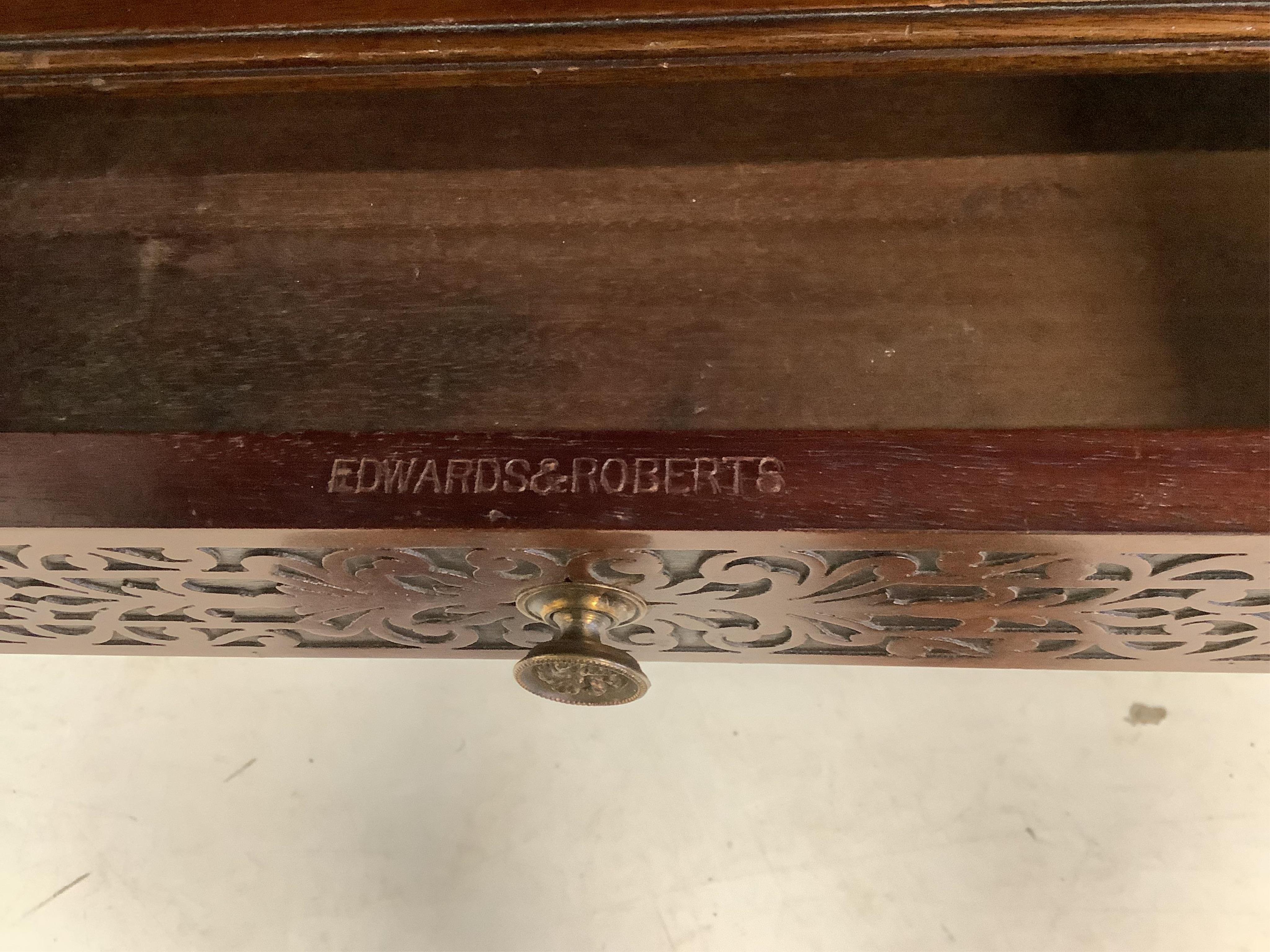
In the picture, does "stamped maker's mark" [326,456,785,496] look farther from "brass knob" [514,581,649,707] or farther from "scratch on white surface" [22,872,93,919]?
"scratch on white surface" [22,872,93,919]

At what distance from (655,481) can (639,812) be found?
1.53ft

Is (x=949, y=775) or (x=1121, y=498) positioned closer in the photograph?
(x=1121, y=498)

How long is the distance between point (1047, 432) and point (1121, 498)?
5cm

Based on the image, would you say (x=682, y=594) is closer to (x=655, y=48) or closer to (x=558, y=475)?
(x=558, y=475)

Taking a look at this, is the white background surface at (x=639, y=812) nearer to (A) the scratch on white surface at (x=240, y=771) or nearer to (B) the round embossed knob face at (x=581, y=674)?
(A) the scratch on white surface at (x=240, y=771)

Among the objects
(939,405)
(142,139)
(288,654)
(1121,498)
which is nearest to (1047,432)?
(1121,498)

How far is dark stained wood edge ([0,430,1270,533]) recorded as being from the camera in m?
0.54

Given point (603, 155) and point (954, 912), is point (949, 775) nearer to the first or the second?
point (954, 912)

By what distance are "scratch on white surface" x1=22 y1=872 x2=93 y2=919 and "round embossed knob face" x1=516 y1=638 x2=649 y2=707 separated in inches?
20.3

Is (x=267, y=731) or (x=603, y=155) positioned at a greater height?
(x=603, y=155)

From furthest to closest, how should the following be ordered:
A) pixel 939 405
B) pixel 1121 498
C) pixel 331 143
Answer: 1. pixel 331 143
2. pixel 939 405
3. pixel 1121 498

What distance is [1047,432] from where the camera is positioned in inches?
21.8

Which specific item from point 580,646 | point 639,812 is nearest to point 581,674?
point 580,646

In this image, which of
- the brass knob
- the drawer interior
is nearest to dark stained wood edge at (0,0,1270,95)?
the drawer interior
